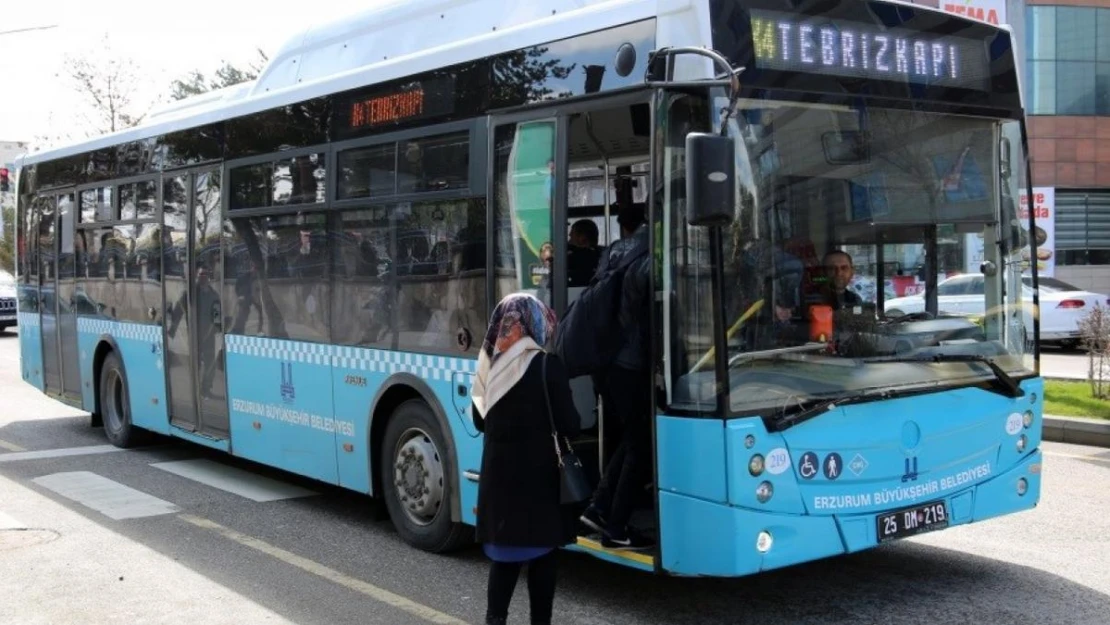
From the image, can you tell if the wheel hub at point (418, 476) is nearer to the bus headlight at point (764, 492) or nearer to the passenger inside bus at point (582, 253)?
the passenger inside bus at point (582, 253)

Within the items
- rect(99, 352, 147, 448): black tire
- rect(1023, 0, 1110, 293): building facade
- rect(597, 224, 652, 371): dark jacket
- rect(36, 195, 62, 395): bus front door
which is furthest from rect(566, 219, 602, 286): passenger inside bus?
rect(1023, 0, 1110, 293): building facade

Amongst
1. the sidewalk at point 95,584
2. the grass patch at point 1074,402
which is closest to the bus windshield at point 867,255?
the sidewalk at point 95,584

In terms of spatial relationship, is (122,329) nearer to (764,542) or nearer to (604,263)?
(604,263)

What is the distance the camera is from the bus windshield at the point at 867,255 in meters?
5.33

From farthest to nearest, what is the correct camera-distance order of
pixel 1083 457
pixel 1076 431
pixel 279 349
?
pixel 1076 431 → pixel 1083 457 → pixel 279 349

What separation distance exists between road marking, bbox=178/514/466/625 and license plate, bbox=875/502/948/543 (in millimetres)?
2140

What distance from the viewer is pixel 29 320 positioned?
1362 centimetres

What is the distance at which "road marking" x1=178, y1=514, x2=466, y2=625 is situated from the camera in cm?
599

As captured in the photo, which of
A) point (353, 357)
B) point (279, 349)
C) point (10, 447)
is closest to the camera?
point (353, 357)

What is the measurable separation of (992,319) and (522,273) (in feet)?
8.49

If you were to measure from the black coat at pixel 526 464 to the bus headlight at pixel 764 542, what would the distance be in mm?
948

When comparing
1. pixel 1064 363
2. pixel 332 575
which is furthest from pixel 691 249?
pixel 1064 363

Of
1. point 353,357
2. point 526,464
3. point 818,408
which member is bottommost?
point 526,464

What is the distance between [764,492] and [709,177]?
1.45m
